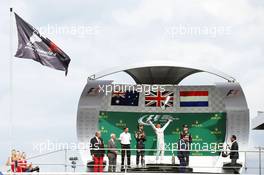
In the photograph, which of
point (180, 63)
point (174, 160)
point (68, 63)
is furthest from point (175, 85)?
point (68, 63)

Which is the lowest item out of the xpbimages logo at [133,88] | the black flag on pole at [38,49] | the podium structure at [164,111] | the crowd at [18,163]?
the crowd at [18,163]

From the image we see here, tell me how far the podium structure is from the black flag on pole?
6166mm

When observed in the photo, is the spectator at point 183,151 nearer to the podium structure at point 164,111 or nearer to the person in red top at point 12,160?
the podium structure at point 164,111

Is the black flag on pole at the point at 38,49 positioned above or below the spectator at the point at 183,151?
above

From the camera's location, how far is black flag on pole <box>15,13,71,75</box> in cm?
2289

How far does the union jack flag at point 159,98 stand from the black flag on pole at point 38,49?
7.59m

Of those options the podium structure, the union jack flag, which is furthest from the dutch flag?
the union jack flag

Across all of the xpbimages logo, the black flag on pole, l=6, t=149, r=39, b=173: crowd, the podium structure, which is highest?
the black flag on pole

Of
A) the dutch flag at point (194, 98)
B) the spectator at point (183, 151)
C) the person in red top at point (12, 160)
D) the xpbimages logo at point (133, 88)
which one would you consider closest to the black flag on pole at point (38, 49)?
the person in red top at point (12, 160)

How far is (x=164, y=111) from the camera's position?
3012 cm

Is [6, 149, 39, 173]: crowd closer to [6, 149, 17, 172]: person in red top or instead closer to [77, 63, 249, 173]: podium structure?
[6, 149, 17, 172]: person in red top

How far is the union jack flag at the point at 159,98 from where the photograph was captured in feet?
98.7

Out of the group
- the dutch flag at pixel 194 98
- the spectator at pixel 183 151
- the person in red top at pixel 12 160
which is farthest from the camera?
the dutch flag at pixel 194 98

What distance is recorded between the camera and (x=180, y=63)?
28.5 m
